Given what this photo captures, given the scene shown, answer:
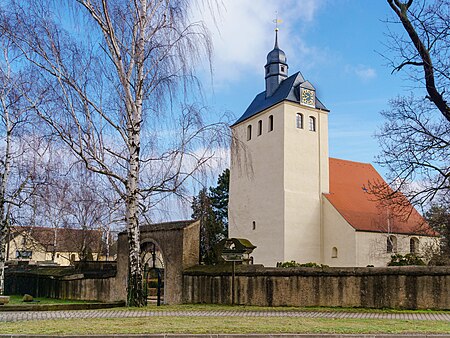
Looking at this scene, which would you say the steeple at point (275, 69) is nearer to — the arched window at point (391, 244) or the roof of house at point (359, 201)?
the roof of house at point (359, 201)

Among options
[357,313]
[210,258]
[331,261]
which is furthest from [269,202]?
[357,313]

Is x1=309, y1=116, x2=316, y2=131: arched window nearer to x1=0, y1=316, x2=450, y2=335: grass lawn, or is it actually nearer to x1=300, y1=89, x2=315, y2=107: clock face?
x1=300, y1=89, x2=315, y2=107: clock face

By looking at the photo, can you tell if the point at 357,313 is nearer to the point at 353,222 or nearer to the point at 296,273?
the point at 296,273

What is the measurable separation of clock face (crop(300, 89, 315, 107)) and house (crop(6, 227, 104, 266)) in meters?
19.6

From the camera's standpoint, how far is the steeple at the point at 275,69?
44656 mm

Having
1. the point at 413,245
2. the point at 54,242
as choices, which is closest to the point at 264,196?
the point at 413,245

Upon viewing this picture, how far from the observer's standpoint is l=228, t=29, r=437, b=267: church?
38.3 m

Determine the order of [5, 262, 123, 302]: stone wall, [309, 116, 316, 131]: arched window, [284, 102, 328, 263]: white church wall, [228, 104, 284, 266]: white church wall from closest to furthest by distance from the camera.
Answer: [5, 262, 123, 302]: stone wall, [284, 102, 328, 263]: white church wall, [228, 104, 284, 266]: white church wall, [309, 116, 316, 131]: arched window

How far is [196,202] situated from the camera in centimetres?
1441

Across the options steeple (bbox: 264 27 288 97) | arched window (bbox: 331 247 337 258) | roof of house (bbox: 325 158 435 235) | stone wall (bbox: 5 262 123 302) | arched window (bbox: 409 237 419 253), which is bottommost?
stone wall (bbox: 5 262 123 302)

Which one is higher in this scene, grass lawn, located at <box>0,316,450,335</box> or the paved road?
grass lawn, located at <box>0,316,450,335</box>

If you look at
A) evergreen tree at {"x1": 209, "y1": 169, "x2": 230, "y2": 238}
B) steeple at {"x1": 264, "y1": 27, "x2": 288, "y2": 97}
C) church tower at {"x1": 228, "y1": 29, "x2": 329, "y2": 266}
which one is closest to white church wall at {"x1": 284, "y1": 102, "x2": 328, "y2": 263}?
church tower at {"x1": 228, "y1": 29, "x2": 329, "y2": 266}

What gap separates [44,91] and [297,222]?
1110 inches

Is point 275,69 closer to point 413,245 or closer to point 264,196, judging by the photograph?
point 264,196
